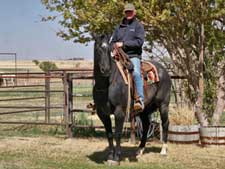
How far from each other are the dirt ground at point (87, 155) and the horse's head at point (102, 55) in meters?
1.60

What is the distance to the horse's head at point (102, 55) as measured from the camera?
7.08 m

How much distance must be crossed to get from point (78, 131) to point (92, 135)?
50 centimetres

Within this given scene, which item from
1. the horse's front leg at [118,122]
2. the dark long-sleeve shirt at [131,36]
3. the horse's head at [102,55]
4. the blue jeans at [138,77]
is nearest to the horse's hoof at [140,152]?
the horse's front leg at [118,122]

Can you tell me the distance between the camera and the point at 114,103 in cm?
752

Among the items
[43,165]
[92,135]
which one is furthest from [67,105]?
[43,165]

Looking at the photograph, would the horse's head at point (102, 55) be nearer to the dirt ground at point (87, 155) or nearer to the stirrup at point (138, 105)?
the stirrup at point (138, 105)

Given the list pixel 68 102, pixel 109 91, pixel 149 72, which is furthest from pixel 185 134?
pixel 68 102

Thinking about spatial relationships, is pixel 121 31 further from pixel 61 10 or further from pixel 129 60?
pixel 61 10

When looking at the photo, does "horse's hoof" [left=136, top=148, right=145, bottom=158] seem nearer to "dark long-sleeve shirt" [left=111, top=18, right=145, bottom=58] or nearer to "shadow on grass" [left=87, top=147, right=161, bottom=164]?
"shadow on grass" [left=87, top=147, right=161, bottom=164]

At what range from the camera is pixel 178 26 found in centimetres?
935

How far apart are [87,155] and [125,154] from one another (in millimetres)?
716

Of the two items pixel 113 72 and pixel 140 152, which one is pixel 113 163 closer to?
pixel 140 152

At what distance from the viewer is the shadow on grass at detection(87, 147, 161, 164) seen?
26.7ft

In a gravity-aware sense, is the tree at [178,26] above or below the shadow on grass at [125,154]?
above
